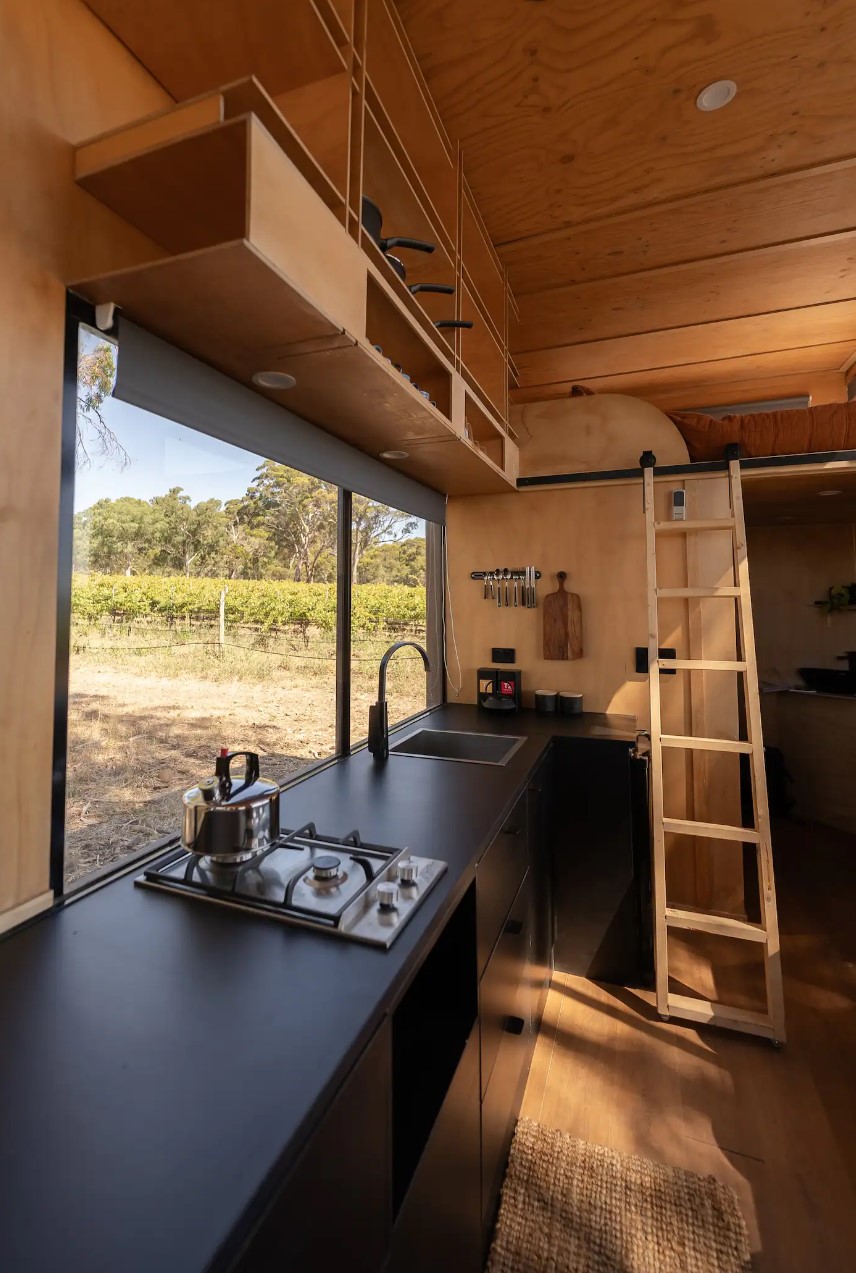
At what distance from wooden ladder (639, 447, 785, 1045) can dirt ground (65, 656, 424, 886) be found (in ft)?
4.02

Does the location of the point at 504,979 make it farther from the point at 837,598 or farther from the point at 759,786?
the point at 837,598

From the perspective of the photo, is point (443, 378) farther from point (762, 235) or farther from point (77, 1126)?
point (77, 1126)

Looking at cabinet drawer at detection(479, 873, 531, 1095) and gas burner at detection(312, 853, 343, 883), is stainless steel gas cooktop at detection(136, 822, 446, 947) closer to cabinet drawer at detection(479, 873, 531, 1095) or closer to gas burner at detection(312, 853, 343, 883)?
gas burner at detection(312, 853, 343, 883)

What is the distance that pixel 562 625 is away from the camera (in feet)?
8.87

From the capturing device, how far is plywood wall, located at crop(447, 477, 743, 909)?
8.20 ft

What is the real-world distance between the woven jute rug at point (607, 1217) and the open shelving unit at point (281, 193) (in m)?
2.08

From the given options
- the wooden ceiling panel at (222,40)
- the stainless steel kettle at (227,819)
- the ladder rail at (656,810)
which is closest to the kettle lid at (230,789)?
the stainless steel kettle at (227,819)

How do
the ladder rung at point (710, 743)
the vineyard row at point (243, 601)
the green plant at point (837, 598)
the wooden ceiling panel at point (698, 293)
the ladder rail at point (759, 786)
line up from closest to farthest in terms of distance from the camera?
the vineyard row at point (243, 601) < the ladder rail at point (759, 786) < the ladder rung at point (710, 743) < the wooden ceiling panel at point (698, 293) < the green plant at point (837, 598)

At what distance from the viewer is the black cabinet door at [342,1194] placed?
50cm

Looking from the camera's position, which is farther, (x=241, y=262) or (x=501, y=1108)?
(x=501, y=1108)

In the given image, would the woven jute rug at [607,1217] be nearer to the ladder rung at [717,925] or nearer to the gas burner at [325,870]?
the ladder rung at [717,925]

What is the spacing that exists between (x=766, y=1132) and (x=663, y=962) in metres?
0.52

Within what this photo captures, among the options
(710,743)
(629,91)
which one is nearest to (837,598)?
(710,743)

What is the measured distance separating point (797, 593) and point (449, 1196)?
14.9ft
